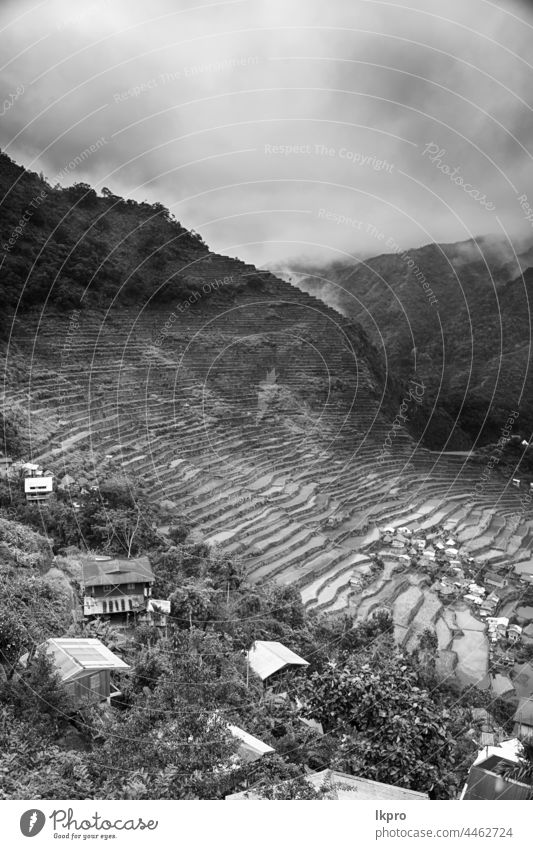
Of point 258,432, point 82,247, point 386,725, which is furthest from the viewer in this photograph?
point 82,247

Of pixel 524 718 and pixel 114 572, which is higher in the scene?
pixel 114 572

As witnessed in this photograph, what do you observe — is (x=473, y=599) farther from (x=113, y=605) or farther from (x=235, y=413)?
(x=113, y=605)

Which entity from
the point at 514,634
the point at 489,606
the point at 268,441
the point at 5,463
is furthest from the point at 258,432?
the point at 514,634

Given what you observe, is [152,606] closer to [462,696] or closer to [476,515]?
[462,696]

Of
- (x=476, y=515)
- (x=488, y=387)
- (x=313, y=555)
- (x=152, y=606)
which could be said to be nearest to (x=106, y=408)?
(x=313, y=555)

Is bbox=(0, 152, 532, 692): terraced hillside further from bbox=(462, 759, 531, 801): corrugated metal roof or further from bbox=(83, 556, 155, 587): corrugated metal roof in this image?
bbox=(462, 759, 531, 801): corrugated metal roof
